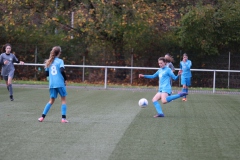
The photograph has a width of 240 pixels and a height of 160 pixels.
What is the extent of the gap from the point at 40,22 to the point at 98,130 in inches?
933

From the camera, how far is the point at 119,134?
32.6 ft

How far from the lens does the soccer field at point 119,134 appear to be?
7.98 metres

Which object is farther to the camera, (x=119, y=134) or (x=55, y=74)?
(x=55, y=74)

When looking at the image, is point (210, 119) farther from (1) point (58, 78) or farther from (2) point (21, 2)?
(2) point (21, 2)

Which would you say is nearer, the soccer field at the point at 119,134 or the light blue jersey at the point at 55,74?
the soccer field at the point at 119,134

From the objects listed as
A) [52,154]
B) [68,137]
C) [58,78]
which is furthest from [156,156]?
[58,78]

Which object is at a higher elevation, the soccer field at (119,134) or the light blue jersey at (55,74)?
the light blue jersey at (55,74)

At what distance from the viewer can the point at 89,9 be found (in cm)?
3150

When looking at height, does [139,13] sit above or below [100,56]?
above

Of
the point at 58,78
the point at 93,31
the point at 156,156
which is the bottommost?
A: the point at 156,156

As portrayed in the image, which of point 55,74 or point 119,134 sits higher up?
point 55,74

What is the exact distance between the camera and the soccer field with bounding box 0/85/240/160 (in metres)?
7.98

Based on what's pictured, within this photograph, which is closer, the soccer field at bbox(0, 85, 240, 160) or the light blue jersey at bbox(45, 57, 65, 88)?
the soccer field at bbox(0, 85, 240, 160)

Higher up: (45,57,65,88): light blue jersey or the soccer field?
(45,57,65,88): light blue jersey
